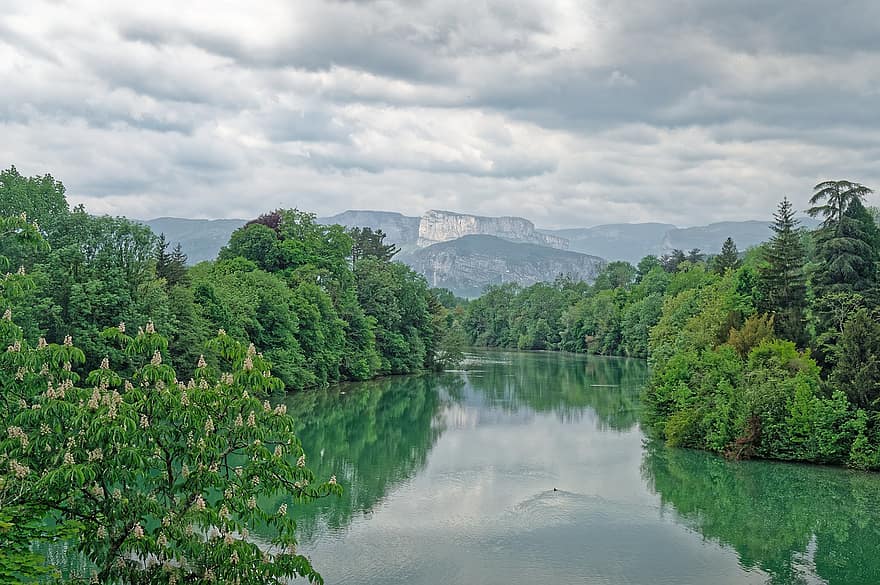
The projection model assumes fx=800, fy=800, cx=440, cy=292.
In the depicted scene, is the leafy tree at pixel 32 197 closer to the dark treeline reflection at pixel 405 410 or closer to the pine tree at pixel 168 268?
the pine tree at pixel 168 268

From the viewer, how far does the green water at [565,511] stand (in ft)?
54.9

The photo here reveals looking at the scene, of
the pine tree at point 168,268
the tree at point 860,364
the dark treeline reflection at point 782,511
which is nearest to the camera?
the dark treeline reflection at point 782,511

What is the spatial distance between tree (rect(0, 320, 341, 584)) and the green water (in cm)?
657

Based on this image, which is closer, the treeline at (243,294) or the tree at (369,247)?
the treeline at (243,294)

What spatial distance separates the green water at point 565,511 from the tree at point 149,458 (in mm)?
6575

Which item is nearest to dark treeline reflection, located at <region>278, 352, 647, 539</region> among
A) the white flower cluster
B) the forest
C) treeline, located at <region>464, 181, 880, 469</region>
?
treeline, located at <region>464, 181, 880, 469</region>

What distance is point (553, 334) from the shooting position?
11044 centimetres

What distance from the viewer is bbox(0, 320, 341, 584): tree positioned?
884 centimetres

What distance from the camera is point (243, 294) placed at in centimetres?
4719

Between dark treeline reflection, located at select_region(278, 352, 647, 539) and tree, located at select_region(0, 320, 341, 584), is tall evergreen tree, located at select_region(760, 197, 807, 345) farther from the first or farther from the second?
tree, located at select_region(0, 320, 341, 584)

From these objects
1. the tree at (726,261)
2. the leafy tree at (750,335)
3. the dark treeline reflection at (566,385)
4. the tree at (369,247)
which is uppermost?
the tree at (369,247)

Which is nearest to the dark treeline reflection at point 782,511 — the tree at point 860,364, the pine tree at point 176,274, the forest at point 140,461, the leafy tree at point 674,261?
the tree at point 860,364

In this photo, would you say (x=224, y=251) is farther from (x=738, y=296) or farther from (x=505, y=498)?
(x=505, y=498)

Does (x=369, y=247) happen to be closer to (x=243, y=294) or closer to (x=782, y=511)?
(x=243, y=294)
